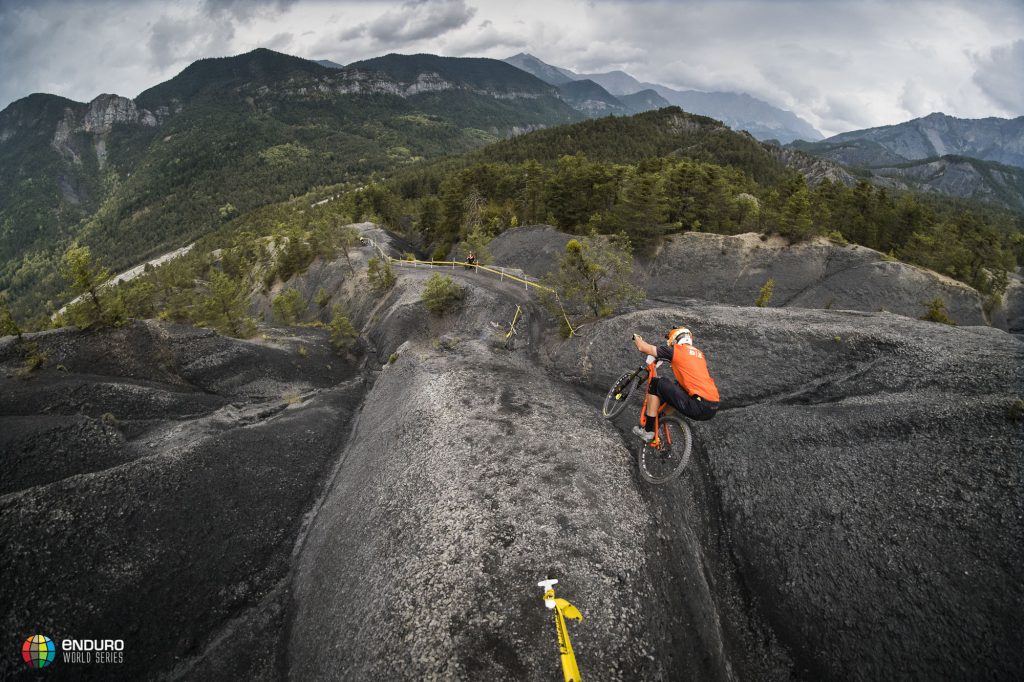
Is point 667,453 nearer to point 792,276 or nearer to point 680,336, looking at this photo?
point 680,336

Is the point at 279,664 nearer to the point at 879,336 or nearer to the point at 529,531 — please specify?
the point at 529,531

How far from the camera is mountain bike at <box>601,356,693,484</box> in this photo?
12.6m

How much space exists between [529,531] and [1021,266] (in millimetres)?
119540

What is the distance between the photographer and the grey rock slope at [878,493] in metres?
9.73

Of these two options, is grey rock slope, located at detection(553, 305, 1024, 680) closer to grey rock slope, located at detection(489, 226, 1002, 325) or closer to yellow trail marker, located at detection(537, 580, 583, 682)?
yellow trail marker, located at detection(537, 580, 583, 682)

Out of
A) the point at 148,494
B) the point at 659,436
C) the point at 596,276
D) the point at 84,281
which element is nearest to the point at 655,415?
the point at 659,436

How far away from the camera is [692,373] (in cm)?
1109

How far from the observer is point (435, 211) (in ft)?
249

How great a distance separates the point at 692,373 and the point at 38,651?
1795 cm

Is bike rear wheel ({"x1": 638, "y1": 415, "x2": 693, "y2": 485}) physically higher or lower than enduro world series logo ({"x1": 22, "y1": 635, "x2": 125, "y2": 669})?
higher

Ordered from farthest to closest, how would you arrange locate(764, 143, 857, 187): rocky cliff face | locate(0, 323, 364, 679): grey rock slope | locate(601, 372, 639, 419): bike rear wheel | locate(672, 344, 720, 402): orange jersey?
locate(764, 143, 857, 187): rocky cliff face → locate(601, 372, 639, 419): bike rear wheel → locate(0, 323, 364, 679): grey rock slope → locate(672, 344, 720, 402): orange jersey

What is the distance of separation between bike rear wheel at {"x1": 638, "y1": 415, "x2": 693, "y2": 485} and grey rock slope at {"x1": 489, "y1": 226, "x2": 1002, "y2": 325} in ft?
86.6

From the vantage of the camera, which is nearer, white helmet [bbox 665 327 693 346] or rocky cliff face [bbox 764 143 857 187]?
white helmet [bbox 665 327 693 346]

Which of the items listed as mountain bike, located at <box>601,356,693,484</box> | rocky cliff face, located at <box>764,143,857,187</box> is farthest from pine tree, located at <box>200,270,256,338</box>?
rocky cliff face, located at <box>764,143,857,187</box>
